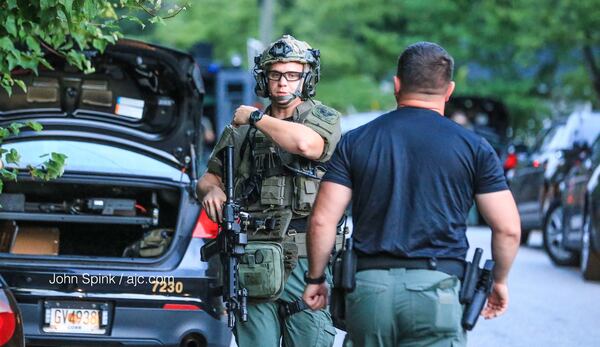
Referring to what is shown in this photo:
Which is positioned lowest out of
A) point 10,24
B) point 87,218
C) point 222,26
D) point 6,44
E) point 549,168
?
point 549,168

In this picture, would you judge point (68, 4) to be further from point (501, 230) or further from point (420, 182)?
point (501, 230)

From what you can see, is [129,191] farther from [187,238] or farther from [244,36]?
[244,36]

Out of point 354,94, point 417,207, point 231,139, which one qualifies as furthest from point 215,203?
point 354,94

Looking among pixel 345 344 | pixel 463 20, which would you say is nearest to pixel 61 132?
pixel 345 344

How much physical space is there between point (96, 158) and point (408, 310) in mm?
3760

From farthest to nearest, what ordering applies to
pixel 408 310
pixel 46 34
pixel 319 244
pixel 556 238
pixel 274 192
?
pixel 556 238
pixel 46 34
pixel 274 192
pixel 319 244
pixel 408 310

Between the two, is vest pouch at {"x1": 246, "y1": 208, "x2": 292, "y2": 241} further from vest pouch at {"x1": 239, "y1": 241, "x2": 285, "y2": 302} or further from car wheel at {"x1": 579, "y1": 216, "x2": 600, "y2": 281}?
car wheel at {"x1": 579, "y1": 216, "x2": 600, "y2": 281}

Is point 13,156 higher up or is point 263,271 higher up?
point 13,156

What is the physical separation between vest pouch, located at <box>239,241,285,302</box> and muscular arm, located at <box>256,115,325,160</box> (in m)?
0.45

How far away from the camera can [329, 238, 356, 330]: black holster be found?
5.19 metres

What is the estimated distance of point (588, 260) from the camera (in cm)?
1523

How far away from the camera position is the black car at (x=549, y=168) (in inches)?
703

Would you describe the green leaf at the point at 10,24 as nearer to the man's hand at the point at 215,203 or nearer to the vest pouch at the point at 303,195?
the man's hand at the point at 215,203

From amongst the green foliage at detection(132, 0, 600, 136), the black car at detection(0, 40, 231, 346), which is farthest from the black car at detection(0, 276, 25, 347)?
the green foliage at detection(132, 0, 600, 136)
